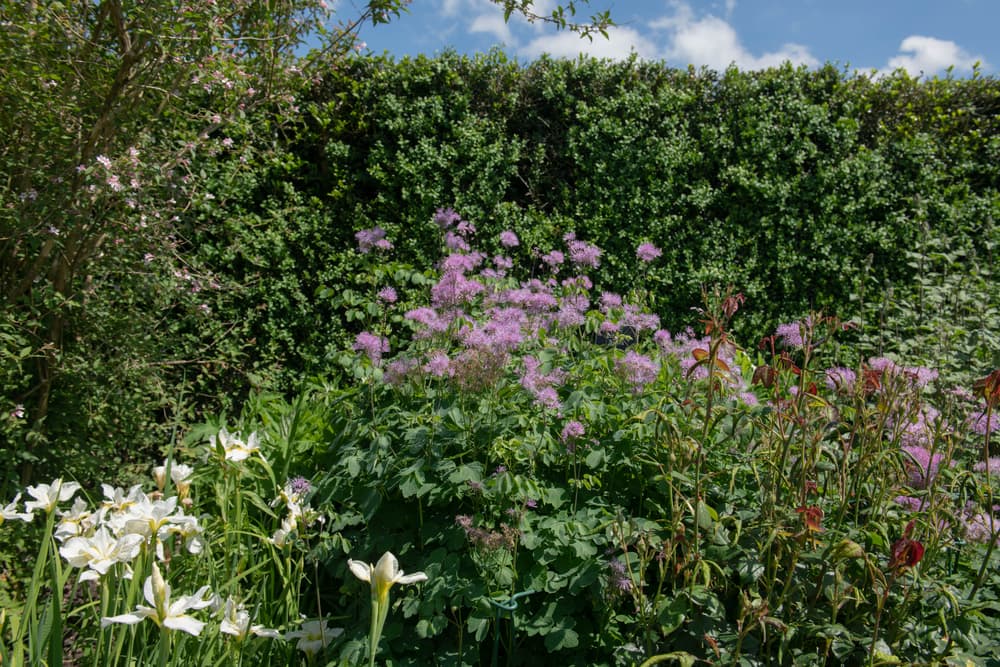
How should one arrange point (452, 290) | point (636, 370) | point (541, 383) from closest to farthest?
point (541, 383), point (636, 370), point (452, 290)

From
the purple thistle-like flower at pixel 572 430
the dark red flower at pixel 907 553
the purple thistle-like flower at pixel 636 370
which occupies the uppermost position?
the purple thistle-like flower at pixel 636 370

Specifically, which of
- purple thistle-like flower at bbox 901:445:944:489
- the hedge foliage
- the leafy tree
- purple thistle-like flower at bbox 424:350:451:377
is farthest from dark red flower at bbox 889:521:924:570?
the hedge foliage

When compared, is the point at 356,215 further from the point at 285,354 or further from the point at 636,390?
the point at 636,390

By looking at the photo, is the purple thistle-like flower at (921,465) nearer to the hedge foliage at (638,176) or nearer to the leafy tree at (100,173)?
the leafy tree at (100,173)

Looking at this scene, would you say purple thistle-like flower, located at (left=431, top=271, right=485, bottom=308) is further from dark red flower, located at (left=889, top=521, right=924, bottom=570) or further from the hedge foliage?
the hedge foliage

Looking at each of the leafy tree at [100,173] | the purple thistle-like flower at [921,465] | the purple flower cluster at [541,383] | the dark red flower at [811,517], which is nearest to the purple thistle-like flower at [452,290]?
the purple flower cluster at [541,383]

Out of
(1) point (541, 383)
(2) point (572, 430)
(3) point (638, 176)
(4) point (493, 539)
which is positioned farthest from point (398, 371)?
(3) point (638, 176)

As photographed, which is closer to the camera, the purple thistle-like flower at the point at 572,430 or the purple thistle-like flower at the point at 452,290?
the purple thistle-like flower at the point at 572,430

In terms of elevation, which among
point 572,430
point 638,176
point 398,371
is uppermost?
point 638,176

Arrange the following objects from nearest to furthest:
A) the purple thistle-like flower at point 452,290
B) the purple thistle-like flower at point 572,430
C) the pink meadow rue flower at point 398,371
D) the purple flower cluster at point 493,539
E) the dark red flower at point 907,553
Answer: the dark red flower at point 907,553
the purple flower cluster at point 493,539
the purple thistle-like flower at point 572,430
the pink meadow rue flower at point 398,371
the purple thistle-like flower at point 452,290

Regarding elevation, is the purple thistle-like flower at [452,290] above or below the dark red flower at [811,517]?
above

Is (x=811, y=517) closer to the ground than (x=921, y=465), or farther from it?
closer to the ground

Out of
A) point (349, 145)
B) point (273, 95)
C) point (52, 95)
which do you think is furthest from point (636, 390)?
point (349, 145)

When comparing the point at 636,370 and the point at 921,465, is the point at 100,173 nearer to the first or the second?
the point at 636,370
